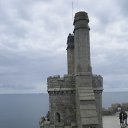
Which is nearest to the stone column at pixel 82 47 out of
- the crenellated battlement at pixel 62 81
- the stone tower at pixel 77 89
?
the stone tower at pixel 77 89

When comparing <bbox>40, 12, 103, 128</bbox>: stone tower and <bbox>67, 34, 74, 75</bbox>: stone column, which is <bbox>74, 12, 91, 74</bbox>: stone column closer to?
<bbox>40, 12, 103, 128</bbox>: stone tower

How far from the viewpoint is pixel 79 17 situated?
864 inches

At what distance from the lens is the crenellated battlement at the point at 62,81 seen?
22.1m

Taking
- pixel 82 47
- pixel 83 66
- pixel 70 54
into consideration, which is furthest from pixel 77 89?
pixel 70 54

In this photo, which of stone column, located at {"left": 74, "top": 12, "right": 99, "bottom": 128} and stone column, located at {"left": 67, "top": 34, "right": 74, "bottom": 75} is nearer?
stone column, located at {"left": 74, "top": 12, "right": 99, "bottom": 128}

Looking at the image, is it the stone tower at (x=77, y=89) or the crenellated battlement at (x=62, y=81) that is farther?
the crenellated battlement at (x=62, y=81)

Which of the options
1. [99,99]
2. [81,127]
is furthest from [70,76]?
[81,127]

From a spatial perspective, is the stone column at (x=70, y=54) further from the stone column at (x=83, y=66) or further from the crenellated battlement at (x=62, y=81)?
the stone column at (x=83, y=66)

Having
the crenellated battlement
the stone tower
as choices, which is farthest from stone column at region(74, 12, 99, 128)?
the crenellated battlement

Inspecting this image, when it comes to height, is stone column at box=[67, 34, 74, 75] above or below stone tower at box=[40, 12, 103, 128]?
above

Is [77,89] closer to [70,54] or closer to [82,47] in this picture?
[82,47]

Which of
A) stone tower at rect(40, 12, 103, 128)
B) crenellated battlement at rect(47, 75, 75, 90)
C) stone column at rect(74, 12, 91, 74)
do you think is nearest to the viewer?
stone tower at rect(40, 12, 103, 128)

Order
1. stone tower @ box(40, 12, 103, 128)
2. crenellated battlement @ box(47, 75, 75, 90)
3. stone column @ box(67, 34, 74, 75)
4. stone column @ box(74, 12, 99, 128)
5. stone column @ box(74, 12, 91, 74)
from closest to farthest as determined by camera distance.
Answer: stone column @ box(74, 12, 99, 128) < stone tower @ box(40, 12, 103, 128) < stone column @ box(74, 12, 91, 74) < crenellated battlement @ box(47, 75, 75, 90) < stone column @ box(67, 34, 74, 75)

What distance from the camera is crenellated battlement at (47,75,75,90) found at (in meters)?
22.1
